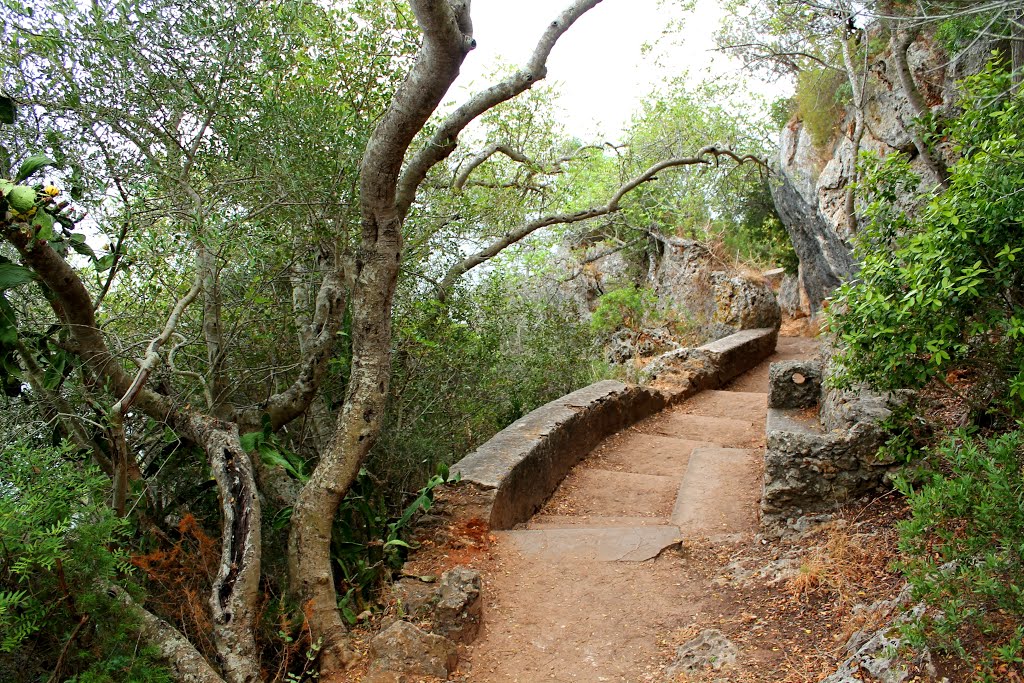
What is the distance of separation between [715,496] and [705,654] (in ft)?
9.37

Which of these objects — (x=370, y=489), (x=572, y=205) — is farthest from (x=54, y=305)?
(x=572, y=205)

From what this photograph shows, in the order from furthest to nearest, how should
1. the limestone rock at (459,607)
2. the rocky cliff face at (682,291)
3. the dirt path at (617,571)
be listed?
the rocky cliff face at (682,291)
the limestone rock at (459,607)
the dirt path at (617,571)

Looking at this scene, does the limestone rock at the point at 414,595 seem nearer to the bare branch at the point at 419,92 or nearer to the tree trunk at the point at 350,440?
the tree trunk at the point at 350,440

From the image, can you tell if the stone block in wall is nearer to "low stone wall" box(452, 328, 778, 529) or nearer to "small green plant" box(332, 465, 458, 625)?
"low stone wall" box(452, 328, 778, 529)

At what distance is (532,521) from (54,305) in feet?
13.3

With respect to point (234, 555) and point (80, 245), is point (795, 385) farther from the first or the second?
point (80, 245)

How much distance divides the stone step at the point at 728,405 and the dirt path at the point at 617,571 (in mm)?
2563

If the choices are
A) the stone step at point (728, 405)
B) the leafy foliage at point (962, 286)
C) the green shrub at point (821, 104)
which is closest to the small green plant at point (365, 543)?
the leafy foliage at point (962, 286)

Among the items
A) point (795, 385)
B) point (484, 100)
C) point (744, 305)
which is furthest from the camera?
point (744, 305)

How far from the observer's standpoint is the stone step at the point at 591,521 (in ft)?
20.8

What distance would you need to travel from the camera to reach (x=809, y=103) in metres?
13.4

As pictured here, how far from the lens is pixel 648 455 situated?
852 centimetres

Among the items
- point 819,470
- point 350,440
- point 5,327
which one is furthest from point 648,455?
point 5,327

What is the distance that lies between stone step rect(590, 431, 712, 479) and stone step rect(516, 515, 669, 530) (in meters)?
1.36
